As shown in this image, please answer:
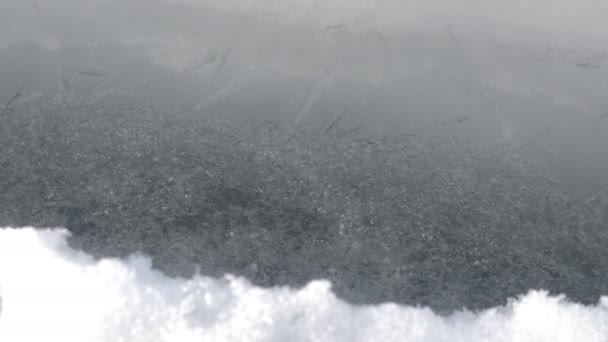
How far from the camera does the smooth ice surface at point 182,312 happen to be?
7.10 ft

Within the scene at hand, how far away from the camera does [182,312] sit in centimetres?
220

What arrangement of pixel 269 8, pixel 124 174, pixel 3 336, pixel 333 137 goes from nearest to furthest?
pixel 3 336 → pixel 124 174 → pixel 333 137 → pixel 269 8

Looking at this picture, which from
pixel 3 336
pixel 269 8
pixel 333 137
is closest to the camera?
pixel 3 336

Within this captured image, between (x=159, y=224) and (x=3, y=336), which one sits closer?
(x=3, y=336)

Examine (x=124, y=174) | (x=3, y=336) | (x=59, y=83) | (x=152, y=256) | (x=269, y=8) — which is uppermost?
(x=269, y=8)

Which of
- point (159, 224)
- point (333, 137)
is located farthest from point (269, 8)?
point (159, 224)

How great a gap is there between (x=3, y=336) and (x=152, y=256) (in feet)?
2.16

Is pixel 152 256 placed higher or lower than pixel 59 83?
lower

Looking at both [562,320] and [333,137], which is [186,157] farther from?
[562,320]

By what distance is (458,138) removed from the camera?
2.84 metres

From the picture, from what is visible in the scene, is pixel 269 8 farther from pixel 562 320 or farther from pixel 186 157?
pixel 562 320

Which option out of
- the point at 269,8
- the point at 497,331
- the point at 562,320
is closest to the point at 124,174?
the point at 269,8

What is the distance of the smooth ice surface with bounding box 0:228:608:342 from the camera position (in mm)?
2164

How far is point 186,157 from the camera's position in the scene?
8.48 ft
